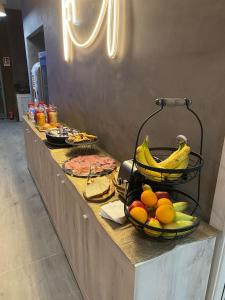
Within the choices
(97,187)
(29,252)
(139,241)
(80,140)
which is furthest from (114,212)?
(29,252)

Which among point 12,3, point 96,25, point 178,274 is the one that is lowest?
point 178,274

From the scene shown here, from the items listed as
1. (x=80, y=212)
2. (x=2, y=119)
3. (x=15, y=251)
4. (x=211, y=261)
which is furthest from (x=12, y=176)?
(x=2, y=119)

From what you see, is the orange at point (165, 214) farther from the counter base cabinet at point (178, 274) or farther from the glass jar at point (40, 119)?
the glass jar at point (40, 119)

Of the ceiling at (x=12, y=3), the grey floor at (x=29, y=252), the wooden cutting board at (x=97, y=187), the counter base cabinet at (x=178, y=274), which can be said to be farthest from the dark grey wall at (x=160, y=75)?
the ceiling at (x=12, y=3)

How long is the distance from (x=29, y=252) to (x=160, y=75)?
5.66 feet

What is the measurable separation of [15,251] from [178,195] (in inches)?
59.8

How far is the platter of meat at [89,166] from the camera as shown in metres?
1.50

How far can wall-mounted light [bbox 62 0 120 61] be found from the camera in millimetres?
1447

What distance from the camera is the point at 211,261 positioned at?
3.28ft

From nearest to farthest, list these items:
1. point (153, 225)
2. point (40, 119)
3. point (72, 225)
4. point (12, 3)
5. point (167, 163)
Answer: point (153, 225) < point (167, 163) < point (72, 225) < point (40, 119) < point (12, 3)

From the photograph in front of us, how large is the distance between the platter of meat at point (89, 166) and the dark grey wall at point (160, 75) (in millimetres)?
131

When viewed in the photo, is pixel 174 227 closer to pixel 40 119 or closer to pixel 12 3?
pixel 40 119

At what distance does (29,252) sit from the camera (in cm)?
192

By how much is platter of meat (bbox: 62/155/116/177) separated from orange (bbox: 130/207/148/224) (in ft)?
2.21
